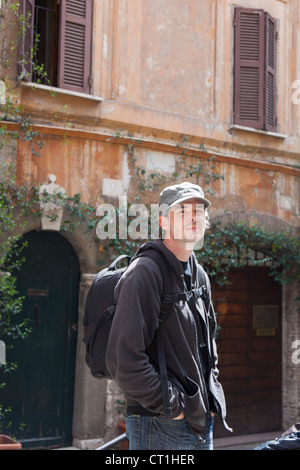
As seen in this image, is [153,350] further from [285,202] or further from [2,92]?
[285,202]

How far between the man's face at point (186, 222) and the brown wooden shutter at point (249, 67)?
5.95m

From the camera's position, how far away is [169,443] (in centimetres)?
260

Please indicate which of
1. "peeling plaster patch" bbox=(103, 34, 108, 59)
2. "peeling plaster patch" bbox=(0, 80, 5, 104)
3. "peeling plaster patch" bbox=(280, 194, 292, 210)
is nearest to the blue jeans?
"peeling plaster patch" bbox=(0, 80, 5, 104)

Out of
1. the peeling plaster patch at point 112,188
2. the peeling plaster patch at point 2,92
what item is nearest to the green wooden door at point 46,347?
the peeling plaster patch at point 112,188

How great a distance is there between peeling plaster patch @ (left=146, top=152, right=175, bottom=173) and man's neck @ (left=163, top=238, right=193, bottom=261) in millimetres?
4874

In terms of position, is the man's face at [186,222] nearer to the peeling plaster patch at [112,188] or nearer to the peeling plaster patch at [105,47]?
the peeling plaster patch at [112,188]

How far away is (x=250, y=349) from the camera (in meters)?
8.75

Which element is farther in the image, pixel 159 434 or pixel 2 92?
pixel 2 92

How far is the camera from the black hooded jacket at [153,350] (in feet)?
8.14

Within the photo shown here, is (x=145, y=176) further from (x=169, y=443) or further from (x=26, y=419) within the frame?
(x=169, y=443)

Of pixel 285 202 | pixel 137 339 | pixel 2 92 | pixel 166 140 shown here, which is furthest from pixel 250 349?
pixel 137 339

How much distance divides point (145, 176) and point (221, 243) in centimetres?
128

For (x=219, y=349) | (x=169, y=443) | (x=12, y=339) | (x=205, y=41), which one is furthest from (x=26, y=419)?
(x=205, y=41)

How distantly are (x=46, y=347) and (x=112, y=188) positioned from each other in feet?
6.30
